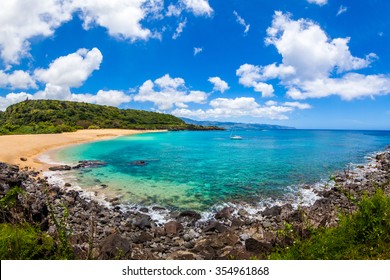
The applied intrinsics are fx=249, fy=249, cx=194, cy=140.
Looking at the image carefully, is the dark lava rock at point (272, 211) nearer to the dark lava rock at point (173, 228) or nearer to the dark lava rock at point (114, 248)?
the dark lava rock at point (173, 228)

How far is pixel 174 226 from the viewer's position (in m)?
12.2

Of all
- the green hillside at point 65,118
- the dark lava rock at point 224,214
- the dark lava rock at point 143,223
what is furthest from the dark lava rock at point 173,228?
the green hillside at point 65,118

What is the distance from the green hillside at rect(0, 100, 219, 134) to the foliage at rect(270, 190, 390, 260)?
81.6 metres

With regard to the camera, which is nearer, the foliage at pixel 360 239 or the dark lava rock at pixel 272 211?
the foliage at pixel 360 239

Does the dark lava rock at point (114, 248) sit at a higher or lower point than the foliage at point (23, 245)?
lower

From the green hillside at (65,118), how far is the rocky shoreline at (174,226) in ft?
232

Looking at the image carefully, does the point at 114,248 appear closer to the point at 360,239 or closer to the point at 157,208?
the point at 157,208

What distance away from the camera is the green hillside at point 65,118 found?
258 ft

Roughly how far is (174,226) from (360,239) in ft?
26.3

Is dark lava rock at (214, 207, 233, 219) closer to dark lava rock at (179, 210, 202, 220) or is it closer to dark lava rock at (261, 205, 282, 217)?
dark lava rock at (179, 210, 202, 220)

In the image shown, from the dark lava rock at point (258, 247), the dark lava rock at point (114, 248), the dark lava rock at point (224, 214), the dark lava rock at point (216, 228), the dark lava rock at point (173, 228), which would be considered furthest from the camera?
the dark lava rock at point (224, 214)

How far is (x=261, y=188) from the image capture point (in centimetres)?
2005

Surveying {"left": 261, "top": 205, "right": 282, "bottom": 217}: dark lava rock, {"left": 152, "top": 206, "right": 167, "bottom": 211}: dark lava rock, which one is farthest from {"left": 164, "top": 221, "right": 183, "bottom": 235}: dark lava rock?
{"left": 261, "top": 205, "right": 282, "bottom": 217}: dark lava rock

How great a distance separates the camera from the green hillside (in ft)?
258
